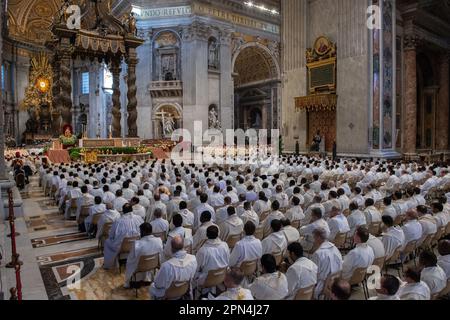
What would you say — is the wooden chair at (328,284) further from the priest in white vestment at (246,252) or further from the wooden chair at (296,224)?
the wooden chair at (296,224)

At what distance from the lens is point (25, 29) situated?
3941cm

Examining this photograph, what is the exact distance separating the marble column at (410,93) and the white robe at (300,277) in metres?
24.6

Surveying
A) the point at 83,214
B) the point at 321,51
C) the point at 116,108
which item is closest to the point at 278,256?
the point at 83,214

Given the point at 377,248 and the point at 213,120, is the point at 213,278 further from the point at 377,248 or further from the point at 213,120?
the point at 213,120

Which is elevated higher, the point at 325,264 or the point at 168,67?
the point at 168,67

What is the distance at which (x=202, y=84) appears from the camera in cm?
3189

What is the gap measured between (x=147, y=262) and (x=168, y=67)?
29408 mm

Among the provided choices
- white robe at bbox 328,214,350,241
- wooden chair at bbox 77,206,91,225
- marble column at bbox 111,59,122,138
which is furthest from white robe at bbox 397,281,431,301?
marble column at bbox 111,59,122,138

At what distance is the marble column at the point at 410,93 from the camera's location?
25.6m

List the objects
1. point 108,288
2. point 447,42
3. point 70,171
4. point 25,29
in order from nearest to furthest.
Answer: point 108,288 → point 70,171 → point 447,42 → point 25,29

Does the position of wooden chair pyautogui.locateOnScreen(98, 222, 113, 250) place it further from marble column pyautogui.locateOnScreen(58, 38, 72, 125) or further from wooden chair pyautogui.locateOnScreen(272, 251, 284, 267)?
marble column pyautogui.locateOnScreen(58, 38, 72, 125)
